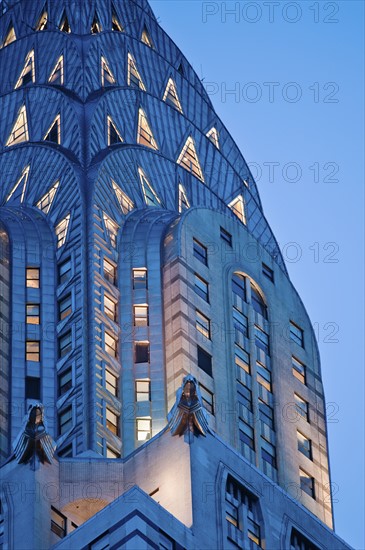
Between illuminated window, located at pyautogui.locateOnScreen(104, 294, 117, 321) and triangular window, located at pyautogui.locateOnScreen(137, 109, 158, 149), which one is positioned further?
triangular window, located at pyautogui.locateOnScreen(137, 109, 158, 149)

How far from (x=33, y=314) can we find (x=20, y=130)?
79.4ft

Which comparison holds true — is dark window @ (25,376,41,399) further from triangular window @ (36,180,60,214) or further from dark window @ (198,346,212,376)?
triangular window @ (36,180,60,214)

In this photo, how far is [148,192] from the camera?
185250 millimetres

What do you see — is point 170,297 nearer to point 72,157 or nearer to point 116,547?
point 72,157

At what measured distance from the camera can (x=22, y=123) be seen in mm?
194250

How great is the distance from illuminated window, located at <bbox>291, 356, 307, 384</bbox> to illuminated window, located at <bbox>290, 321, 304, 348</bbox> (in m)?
2.03

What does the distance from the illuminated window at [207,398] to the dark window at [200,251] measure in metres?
12.0

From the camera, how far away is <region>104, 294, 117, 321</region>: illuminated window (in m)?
173

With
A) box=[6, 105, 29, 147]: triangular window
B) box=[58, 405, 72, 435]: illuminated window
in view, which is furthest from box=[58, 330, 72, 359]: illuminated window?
box=[6, 105, 29, 147]: triangular window

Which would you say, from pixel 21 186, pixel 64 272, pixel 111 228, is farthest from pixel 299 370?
pixel 21 186

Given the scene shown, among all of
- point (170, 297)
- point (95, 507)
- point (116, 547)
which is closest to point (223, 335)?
point (170, 297)

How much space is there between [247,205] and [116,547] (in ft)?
201

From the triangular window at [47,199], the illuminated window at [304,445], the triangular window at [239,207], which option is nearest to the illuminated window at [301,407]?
the illuminated window at [304,445]

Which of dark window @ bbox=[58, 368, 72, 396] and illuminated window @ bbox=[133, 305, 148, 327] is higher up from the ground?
illuminated window @ bbox=[133, 305, 148, 327]
